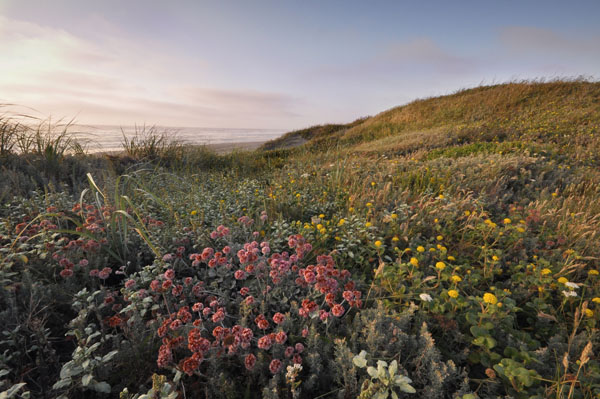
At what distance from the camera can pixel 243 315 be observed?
6.64ft

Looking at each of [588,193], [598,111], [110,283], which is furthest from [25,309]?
[598,111]

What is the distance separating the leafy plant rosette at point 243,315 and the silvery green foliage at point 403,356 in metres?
0.18

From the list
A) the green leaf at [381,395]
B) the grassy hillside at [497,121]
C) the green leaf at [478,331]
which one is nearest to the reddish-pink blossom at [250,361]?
the green leaf at [381,395]

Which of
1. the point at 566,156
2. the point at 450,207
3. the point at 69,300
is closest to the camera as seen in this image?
the point at 69,300

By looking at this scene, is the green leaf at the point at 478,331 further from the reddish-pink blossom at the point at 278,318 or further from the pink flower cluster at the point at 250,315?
the reddish-pink blossom at the point at 278,318

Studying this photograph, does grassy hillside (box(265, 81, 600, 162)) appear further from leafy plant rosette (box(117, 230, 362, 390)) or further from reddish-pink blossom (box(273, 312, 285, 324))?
reddish-pink blossom (box(273, 312, 285, 324))

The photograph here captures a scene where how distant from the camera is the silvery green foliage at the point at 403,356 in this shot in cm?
149

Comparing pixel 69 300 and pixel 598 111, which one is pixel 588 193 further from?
pixel 598 111

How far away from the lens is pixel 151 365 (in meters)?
1.74


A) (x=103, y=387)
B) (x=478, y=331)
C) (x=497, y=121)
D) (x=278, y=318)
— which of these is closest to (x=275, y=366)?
(x=278, y=318)

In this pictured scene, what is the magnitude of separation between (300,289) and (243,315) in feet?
1.81

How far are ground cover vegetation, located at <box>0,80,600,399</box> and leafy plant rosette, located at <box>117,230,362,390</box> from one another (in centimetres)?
1

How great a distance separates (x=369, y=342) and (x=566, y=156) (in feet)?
28.7

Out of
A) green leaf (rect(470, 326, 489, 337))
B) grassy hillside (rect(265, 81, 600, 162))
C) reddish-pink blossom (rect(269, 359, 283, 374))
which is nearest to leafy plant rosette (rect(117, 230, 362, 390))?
reddish-pink blossom (rect(269, 359, 283, 374))
